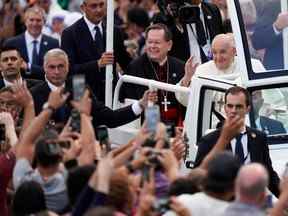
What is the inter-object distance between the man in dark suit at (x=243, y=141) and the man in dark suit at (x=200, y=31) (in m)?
2.93

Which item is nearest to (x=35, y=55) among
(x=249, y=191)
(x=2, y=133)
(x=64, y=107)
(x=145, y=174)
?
(x=64, y=107)

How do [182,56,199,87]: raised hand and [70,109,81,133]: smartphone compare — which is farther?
[182,56,199,87]: raised hand

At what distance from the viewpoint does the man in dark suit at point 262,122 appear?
1546cm

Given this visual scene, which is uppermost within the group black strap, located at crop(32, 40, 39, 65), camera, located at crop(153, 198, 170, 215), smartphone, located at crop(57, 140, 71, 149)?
black strap, located at crop(32, 40, 39, 65)

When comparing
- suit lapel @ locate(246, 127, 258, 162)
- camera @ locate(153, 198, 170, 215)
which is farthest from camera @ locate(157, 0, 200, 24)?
camera @ locate(153, 198, 170, 215)

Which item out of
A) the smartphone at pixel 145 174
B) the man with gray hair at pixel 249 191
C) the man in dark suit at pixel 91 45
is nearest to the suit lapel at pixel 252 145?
the smartphone at pixel 145 174

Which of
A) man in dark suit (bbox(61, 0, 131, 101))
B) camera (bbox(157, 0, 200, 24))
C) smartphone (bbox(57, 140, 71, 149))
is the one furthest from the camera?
man in dark suit (bbox(61, 0, 131, 101))

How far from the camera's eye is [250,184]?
36.1 ft

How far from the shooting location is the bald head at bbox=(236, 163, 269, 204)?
433 inches

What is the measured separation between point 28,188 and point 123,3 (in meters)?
18.9

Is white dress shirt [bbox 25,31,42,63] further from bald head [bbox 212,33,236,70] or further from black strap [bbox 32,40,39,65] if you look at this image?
bald head [bbox 212,33,236,70]

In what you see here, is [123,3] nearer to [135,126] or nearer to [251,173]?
[135,126]

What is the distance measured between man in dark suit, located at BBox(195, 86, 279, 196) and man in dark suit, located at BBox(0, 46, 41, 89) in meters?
3.45

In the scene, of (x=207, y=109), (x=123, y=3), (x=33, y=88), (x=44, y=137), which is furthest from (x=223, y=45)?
(x=123, y=3)
